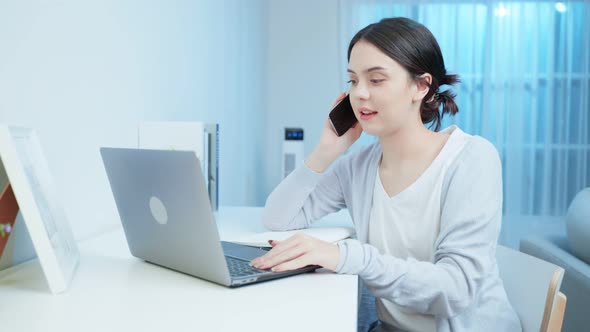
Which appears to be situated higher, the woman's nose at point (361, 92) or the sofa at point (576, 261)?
the woman's nose at point (361, 92)

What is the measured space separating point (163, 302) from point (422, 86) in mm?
826

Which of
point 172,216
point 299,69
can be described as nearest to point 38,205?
point 172,216

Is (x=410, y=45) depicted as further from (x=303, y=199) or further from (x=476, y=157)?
→ (x=303, y=199)

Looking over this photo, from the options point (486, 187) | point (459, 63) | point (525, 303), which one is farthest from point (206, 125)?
point (459, 63)

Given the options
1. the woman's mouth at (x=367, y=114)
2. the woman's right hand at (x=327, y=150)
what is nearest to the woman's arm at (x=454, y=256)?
the woman's mouth at (x=367, y=114)

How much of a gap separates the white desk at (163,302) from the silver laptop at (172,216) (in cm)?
2

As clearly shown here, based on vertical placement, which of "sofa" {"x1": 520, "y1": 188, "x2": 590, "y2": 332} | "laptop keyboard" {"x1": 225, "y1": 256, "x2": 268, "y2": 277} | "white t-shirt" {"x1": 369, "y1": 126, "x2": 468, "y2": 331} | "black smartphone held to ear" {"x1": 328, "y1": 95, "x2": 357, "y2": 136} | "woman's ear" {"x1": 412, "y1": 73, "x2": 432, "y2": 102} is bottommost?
"sofa" {"x1": 520, "y1": 188, "x2": 590, "y2": 332}

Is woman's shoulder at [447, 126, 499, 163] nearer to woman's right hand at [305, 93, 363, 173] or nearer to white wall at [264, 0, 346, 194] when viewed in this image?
woman's right hand at [305, 93, 363, 173]

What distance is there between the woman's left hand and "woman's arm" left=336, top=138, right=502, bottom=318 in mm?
23

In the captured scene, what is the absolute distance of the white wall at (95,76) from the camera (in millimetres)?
1132

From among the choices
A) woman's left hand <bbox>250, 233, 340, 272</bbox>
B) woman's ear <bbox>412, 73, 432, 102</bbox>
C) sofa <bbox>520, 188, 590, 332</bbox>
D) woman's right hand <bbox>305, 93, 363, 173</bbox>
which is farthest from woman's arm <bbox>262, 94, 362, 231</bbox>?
sofa <bbox>520, 188, 590, 332</bbox>

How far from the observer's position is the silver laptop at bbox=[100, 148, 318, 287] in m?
0.89

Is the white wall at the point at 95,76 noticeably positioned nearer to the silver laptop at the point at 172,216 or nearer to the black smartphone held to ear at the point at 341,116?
the silver laptop at the point at 172,216

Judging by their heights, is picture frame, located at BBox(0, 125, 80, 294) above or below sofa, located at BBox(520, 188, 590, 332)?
above
